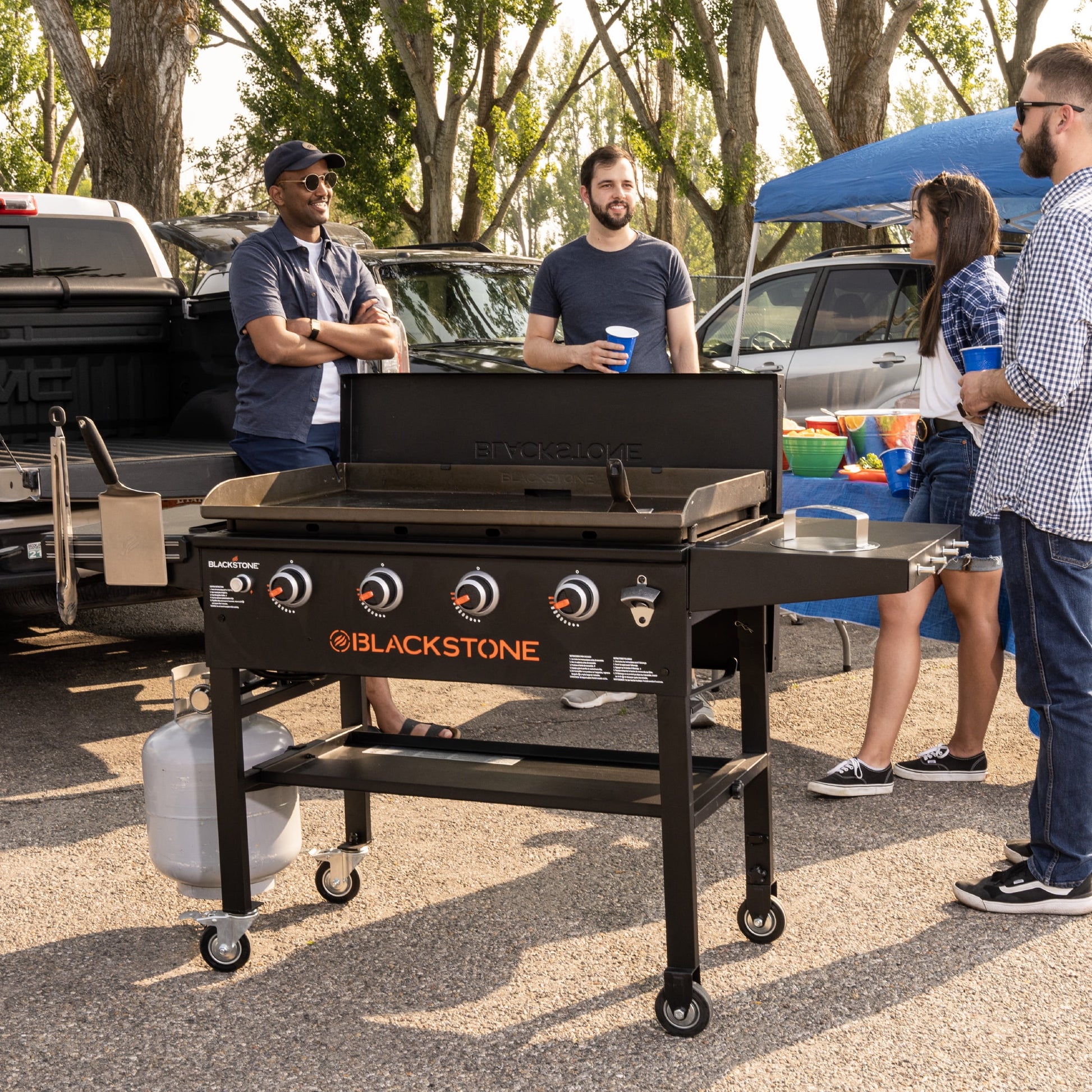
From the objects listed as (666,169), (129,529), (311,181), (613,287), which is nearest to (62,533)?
(129,529)

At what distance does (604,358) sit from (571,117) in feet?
217

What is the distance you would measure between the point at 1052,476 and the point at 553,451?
128cm

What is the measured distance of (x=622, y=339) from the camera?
13.3 feet

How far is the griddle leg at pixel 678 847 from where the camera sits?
275cm

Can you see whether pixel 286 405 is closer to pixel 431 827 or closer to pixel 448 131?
pixel 431 827

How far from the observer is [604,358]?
4.05 meters

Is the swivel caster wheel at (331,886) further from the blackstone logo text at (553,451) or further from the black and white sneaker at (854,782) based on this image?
the black and white sneaker at (854,782)

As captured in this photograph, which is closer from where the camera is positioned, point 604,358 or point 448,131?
point 604,358

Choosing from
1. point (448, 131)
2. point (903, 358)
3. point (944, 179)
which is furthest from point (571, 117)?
point (944, 179)

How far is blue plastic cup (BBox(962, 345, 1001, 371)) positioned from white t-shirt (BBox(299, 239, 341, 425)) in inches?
84.0

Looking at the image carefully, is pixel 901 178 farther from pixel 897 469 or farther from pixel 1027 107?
pixel 1027 107

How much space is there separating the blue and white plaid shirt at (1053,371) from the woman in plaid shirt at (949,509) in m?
0.70

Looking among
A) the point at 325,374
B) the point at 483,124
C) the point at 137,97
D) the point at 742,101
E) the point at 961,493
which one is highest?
the point at 742,101

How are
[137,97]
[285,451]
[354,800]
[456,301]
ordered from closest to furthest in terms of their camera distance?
1. [354,800]
2. [285,451]
3. [456,301]
4. [137,97]
